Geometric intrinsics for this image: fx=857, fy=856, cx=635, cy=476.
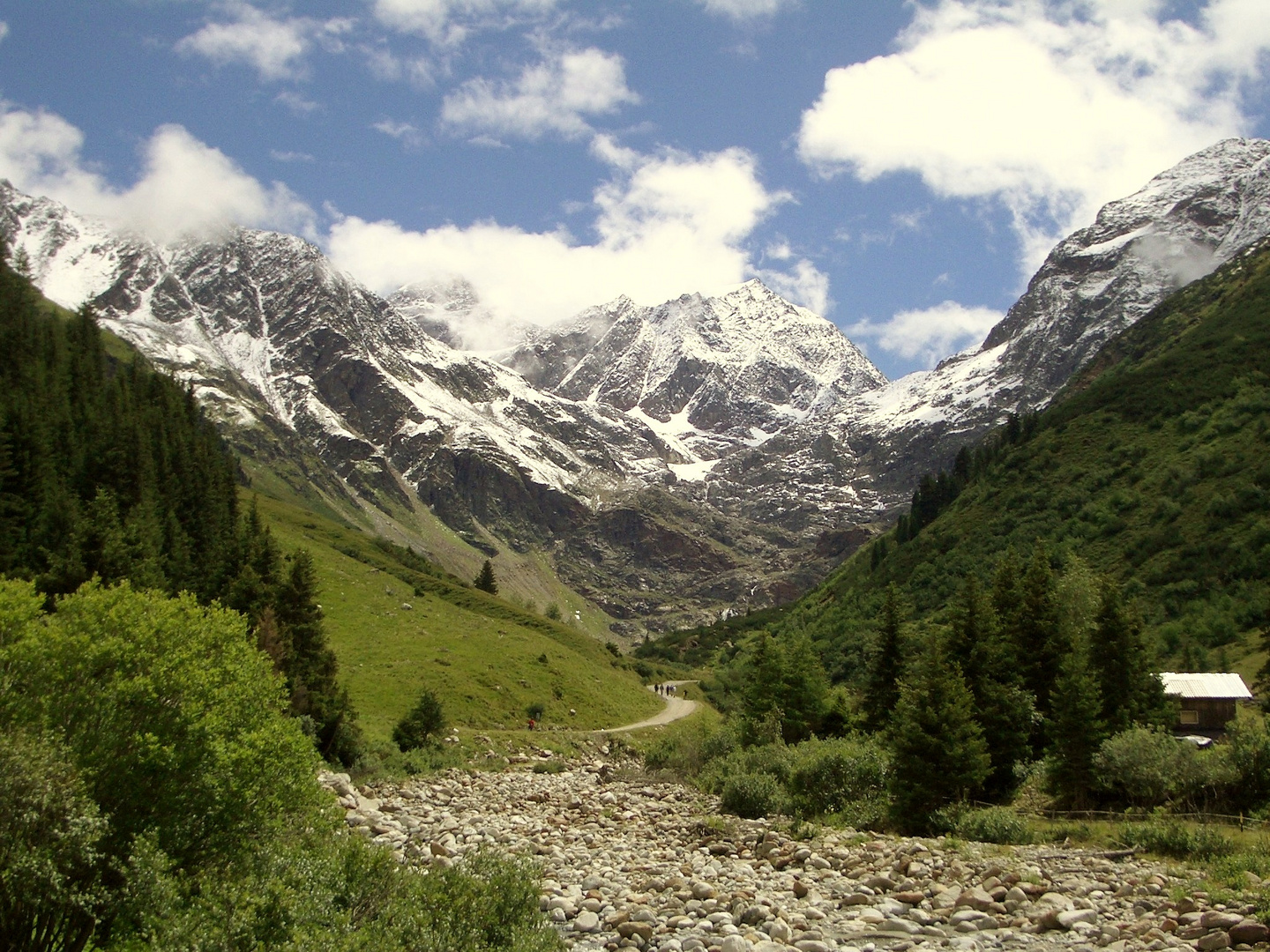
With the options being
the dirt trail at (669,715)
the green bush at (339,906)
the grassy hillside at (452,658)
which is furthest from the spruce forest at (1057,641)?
the green bush at (339,906)

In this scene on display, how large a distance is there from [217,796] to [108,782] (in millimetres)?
2292

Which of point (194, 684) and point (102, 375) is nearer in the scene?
point (194, 684)

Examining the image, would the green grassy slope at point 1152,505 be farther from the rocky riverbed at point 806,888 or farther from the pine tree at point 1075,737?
the rocky riverbed at point 806,888

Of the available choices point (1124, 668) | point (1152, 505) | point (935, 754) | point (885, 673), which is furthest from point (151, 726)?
point (1152, 505)

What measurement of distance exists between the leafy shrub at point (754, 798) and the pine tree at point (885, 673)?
17.2m

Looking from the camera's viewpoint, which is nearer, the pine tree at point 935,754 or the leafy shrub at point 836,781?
the pine tree at point 935,754

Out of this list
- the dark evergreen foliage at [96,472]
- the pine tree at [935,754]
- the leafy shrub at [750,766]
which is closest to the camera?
the pine tree at [935,754]

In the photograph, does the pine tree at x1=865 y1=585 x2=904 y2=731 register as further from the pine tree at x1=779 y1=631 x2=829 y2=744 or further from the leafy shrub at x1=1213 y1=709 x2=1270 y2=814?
the leafy shrub at x1=1213 y1=709 x2=1270 y2=814

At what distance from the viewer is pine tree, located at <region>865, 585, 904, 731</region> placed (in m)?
58.2

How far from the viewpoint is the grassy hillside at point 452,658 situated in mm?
71250

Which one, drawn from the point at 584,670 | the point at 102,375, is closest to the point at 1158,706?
the point at 584,670

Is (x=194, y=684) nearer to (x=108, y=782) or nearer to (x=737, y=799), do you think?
(x=108, y=782)

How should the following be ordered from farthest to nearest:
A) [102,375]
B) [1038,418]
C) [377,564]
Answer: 1. [1038,418]
2. [377,564]
3. [102,375]

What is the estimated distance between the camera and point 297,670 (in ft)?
153
